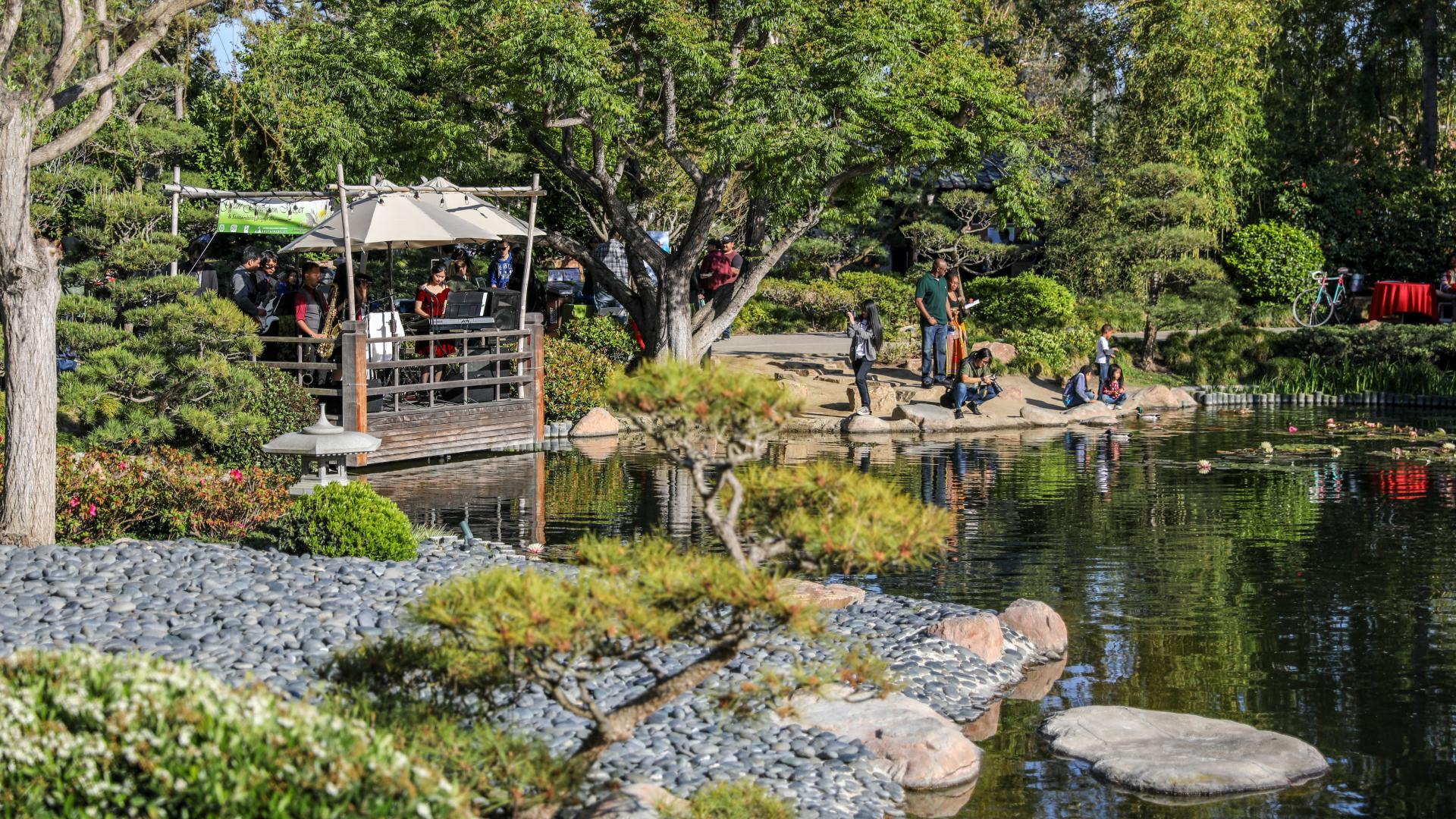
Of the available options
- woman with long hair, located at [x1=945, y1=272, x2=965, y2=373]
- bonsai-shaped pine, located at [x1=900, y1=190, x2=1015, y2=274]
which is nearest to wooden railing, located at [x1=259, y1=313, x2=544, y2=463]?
woman with long hair, located at [x1=945, y1=272, x2=965, y2=373]

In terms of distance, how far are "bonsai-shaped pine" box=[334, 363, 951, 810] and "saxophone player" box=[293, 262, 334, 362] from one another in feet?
39.6

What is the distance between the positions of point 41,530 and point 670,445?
606 centimetres

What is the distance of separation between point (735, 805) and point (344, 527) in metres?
4.71

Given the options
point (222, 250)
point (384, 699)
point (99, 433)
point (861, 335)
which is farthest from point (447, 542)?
point (222, 250)

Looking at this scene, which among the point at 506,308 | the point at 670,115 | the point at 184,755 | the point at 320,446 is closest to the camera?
the point at 184,755

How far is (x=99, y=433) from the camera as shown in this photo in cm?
1322

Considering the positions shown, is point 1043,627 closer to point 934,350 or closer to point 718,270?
point 934,350

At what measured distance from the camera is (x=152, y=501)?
443 inches

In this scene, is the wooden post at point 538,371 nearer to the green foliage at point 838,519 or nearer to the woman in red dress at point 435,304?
the woman in red dress at point 435,304

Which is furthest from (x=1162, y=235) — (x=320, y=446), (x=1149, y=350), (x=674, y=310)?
(x=320, y=446)

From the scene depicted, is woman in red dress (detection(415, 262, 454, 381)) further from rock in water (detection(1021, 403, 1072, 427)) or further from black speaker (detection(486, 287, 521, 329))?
rock in water (detection(1021, 403, 1072, 427))

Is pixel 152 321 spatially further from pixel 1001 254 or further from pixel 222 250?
pixel 1001 254

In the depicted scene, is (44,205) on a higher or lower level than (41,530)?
higher

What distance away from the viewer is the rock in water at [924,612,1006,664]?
9.34m
